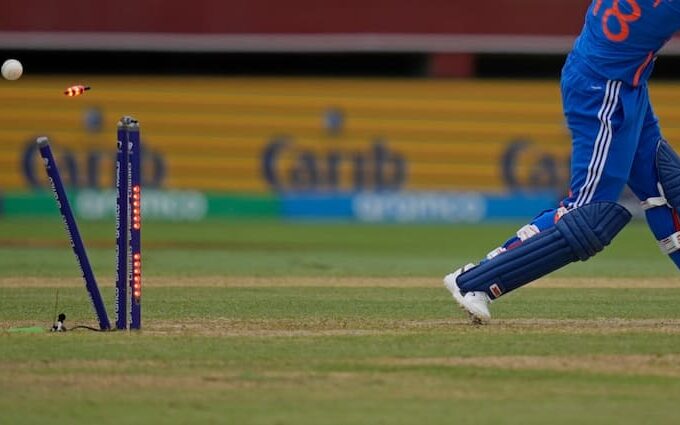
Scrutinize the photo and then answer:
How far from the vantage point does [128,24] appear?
22.9 metres

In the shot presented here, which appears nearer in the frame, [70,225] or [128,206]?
[128,206]

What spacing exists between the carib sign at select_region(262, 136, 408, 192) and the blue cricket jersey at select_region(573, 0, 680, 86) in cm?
1599

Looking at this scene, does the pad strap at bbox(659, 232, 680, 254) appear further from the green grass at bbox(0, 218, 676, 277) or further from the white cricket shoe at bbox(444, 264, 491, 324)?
the green grass at bbox(0, 218, 676, 277)

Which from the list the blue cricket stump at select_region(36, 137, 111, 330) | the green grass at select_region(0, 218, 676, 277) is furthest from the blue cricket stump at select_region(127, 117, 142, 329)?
the green grass at select_region(0, 218, 676, 277)

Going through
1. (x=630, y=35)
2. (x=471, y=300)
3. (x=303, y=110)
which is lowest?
(x=471, y=300)

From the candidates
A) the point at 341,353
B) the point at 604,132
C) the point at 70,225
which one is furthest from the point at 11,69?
the point at 604,132

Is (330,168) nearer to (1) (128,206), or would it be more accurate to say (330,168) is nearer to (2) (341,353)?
(1) (128,206)

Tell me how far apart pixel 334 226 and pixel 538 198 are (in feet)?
13.4

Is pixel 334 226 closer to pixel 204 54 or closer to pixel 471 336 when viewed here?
pixel 204 54

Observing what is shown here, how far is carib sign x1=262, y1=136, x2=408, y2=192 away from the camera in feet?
76.3

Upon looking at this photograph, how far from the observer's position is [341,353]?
6.43 m

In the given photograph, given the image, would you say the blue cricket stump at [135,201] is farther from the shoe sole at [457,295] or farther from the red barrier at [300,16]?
the red barrier at [300,16]

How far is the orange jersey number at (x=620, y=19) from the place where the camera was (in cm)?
707

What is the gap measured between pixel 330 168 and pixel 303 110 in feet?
3.65
